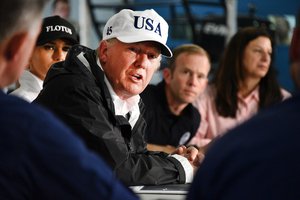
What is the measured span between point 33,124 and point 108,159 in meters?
1.34

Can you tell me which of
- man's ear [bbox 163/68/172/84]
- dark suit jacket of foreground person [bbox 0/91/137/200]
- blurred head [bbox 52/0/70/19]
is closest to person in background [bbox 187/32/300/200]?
dark suit jacket of foreground person [bbox 0/91/137/200]

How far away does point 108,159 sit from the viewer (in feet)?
8.31

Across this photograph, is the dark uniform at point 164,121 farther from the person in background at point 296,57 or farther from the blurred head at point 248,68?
the person in background at point 296,57

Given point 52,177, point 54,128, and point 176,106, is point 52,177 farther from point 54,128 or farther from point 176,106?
point 176,106

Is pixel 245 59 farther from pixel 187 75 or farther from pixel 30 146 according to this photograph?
pixel 30 146

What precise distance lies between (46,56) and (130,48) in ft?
3.18

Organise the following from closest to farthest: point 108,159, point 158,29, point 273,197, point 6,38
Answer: point 273,197
point 6,38
point 108,159
point 158,29

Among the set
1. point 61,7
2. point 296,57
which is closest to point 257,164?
point 296,57

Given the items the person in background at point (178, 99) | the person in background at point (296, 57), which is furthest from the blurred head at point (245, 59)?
the person in background at point (296, 57)

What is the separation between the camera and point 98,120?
8.37 feet

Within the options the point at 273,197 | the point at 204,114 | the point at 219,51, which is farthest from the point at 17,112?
the point at 219,51

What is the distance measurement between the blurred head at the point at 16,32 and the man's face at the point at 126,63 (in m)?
1.53

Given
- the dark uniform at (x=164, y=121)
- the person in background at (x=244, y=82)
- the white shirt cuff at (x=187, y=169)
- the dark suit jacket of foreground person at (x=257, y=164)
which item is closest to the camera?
the dark suit jacket of foreground person at (x=257, y=164)

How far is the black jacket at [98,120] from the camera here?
2525mm
